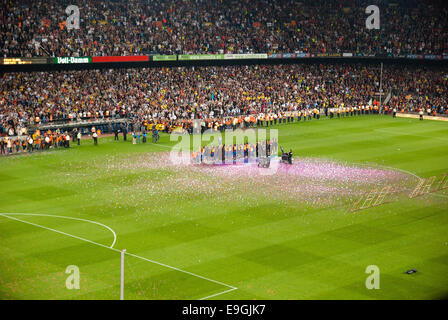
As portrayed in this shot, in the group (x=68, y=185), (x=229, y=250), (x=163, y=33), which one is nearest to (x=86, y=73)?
(x=163, y=33)

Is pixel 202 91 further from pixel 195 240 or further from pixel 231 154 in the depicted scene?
pixel 195 240

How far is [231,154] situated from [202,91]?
2473 centimetres

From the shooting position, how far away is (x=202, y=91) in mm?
71125

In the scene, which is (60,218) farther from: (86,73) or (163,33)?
(163,33)

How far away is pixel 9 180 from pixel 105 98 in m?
24.4

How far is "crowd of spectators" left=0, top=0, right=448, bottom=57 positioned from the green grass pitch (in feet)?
72.6

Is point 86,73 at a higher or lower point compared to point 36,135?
higher

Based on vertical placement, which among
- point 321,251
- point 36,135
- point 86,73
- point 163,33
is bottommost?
point 321,251

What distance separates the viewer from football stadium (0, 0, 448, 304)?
82.9 ft

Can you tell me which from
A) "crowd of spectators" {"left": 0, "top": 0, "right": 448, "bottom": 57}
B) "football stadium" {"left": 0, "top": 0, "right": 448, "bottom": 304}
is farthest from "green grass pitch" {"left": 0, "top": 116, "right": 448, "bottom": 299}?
"crowd of spectators" {"left": 0, "top": 0, "right": 448, "bottom": 57}

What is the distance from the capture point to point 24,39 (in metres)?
60.6

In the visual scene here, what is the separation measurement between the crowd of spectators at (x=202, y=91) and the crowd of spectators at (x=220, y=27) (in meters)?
2.75

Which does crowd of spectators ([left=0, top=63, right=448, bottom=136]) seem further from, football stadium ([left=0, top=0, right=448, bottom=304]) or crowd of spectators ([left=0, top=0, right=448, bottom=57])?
crowd of spectators ([left=0, top=0, right=448, bottom=57])

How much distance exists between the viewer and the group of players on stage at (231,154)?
4594 cm
